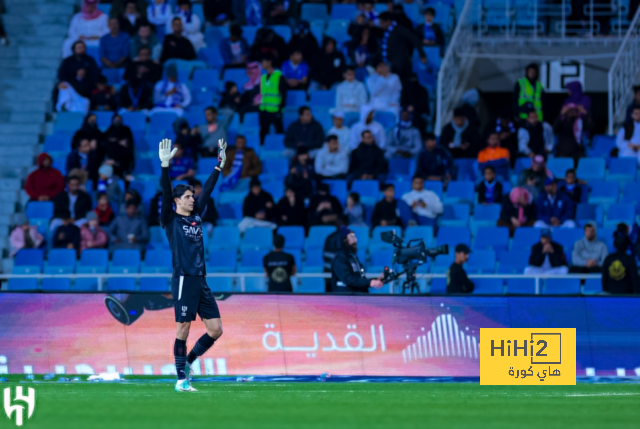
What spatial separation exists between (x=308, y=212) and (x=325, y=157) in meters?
1.57

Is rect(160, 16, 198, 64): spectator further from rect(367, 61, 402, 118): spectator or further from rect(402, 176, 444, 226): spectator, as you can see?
rect(402, 176, 444, 226): spectator

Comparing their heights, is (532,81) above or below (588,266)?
above

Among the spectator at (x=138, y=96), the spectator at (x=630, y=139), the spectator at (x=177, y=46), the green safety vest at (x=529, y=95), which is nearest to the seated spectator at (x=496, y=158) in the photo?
the green safety vest at (x=529, y=95)

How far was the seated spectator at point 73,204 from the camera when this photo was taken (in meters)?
21.8

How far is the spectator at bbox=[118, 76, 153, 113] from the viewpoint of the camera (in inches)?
949

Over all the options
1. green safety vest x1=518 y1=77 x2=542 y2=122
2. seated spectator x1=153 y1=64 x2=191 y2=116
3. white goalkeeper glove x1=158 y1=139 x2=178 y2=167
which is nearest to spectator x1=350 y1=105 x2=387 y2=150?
green safety vest x1=518 y1=77 x2=542 y2=122

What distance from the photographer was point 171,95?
24062 millimetres

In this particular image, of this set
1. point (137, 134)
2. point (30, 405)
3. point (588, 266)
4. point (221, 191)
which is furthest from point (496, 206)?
point (30, 405)

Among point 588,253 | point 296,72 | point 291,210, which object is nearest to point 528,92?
point 296,72

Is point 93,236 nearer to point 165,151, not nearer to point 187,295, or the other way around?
point 187,295

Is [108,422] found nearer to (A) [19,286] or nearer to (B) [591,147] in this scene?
(A) [19,286]

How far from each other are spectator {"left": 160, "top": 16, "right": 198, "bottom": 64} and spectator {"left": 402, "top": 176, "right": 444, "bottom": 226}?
642cm

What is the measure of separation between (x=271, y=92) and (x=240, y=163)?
6.11 ft

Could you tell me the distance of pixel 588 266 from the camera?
1956 cm
